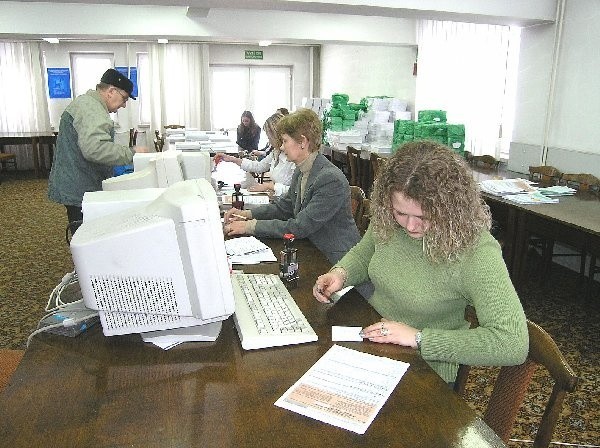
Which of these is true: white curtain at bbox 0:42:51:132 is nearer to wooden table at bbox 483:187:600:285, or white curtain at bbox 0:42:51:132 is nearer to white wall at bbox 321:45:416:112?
white wall at bbox 321:45:416:112

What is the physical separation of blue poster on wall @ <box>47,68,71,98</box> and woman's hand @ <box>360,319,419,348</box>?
9765mm

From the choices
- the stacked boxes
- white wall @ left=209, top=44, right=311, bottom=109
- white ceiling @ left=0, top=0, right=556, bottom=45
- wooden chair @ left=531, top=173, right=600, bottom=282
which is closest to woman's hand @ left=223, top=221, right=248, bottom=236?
wooden chair @ left=531, top=173, right=600, bottom=282

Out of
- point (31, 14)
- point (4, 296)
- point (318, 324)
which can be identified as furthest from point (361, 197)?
point (31, 14)

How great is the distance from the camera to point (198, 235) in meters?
1.21

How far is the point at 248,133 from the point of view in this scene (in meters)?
7.91

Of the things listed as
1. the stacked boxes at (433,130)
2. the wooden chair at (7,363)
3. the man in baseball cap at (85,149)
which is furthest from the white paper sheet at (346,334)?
the stacked boxes at (433,130)

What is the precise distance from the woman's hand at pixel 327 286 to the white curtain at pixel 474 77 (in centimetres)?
390

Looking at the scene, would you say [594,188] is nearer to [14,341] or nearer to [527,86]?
[527,86]

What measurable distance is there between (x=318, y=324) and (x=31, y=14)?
245 inches

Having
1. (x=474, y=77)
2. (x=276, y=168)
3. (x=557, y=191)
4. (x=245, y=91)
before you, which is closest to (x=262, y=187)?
(x=276, y=168)

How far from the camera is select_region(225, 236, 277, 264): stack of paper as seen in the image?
6.61 ft

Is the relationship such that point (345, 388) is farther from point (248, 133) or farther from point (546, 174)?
point (248, 133)

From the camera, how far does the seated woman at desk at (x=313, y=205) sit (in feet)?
7.61

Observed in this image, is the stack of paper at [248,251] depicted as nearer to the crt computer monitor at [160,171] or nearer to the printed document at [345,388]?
the crt computer monitor at [160,171]
